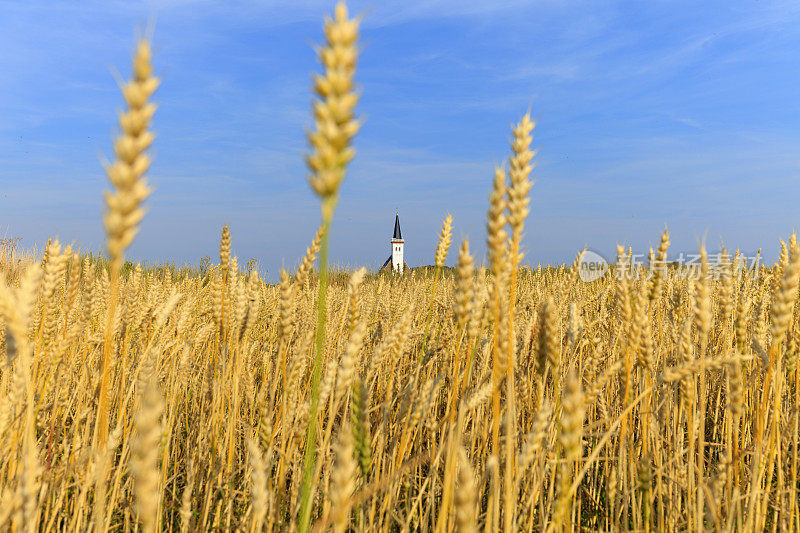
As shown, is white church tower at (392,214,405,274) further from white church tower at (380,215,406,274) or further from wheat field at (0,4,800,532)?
wheat field at (0,4,800,532)

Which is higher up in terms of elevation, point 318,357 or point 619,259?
point 619,259

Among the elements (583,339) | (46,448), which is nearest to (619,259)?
(583,339)

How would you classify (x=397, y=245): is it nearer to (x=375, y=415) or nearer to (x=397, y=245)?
(x=397, y=245)

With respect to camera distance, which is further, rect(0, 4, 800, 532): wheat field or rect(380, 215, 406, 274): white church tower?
rect(380, 215, 406, 274): white church tower

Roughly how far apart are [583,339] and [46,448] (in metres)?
2.92

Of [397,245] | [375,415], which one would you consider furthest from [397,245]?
[375,415]

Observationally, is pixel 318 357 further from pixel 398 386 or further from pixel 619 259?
pixel 619 259

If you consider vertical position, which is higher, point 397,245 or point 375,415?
point 397,245

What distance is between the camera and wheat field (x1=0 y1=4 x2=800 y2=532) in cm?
89

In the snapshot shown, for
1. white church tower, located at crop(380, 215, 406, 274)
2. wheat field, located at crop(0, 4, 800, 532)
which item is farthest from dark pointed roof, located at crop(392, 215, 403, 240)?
wheat field, located at crop(0, 4, 800, 532)

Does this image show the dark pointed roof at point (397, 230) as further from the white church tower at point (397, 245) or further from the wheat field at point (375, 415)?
the wheat field at point (375, 415)

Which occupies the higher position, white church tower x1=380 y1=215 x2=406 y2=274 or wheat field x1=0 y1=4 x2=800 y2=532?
white church tower x1=380 y1=215 x2=406 y2=274

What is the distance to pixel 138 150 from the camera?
78cm

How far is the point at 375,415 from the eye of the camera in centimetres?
298
